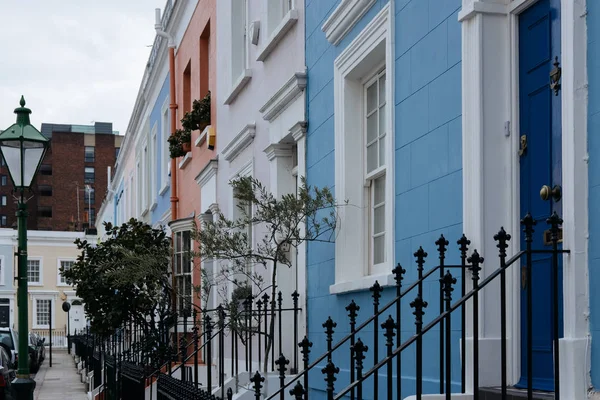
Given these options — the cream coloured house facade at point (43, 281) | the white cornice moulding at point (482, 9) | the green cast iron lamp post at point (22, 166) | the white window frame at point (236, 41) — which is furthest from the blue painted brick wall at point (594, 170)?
the cream coloured house facade at point (43, 281)

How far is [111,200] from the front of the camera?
40.6 meters

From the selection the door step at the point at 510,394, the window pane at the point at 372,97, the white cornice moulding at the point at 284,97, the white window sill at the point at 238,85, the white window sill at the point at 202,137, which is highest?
the white window sill at the point at 238,85

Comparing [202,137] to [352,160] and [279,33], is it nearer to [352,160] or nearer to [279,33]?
[279,33]

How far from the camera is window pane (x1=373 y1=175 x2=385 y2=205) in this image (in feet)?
25.0

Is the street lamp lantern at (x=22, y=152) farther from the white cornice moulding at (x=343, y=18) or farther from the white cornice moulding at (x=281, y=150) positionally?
the white cornice moulding at (x=343, y=18)

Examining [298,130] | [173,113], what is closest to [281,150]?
[298,130]

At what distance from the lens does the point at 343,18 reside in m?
7.91

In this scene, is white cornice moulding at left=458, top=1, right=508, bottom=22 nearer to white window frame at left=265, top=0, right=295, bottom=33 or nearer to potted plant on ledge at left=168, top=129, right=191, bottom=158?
white window frame at left=265, top=0, right=295, bottom=33

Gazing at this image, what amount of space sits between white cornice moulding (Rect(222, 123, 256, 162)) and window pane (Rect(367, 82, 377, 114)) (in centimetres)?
357

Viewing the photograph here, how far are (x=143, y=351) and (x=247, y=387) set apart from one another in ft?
13.1

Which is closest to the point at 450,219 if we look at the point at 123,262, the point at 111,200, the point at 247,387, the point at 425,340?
the point at 425,340

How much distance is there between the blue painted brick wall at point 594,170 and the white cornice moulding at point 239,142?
714 centimetres

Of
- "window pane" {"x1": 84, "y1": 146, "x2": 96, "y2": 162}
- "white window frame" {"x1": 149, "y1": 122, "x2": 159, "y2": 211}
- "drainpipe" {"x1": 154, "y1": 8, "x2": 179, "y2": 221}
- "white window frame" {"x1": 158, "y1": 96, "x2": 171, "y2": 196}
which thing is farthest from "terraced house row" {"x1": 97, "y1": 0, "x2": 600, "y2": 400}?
"window pane" {"x1": 84, "y1": 146, "x2": 96, "y2": 162}

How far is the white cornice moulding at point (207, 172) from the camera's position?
13891 millimetres
